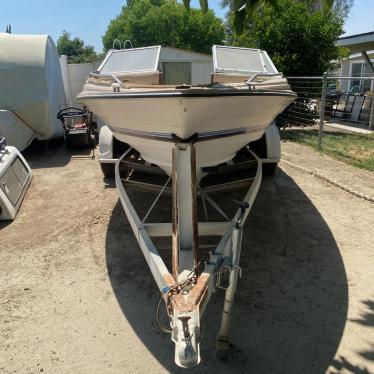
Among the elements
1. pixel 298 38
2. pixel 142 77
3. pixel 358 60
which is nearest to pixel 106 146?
pixel 142 77

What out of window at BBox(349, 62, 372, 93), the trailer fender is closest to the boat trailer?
the trailer fender

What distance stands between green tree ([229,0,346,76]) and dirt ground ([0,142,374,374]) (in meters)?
6.47

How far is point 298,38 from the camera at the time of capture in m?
10.8

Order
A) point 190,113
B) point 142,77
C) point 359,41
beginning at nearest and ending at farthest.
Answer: point 190,113 < point 142,77 < point 359,41

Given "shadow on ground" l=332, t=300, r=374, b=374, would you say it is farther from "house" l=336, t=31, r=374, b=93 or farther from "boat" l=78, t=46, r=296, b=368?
"house" l=336, t=31, r=374, b=93

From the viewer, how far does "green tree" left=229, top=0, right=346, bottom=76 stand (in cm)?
1069

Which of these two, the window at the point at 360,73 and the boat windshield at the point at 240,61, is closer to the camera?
the boat windshield at the point at 240,61

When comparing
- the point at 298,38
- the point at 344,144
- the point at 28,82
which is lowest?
the point at 344,144

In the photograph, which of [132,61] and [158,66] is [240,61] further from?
[132,61]

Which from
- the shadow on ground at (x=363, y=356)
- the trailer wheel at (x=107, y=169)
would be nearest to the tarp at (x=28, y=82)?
the trailer wheel at (x=107, y=169)

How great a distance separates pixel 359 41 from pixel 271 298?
12.4 meters

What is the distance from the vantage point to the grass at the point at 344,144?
756cm

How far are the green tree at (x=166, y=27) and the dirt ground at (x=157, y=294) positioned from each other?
34704mm

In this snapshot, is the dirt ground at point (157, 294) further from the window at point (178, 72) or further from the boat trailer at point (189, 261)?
the window at point (178, 72)
